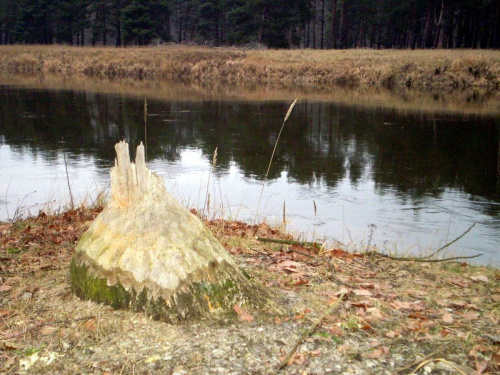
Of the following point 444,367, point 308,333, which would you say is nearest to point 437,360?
point 444,367

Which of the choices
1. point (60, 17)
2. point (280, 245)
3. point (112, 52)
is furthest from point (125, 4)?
point (280, 245)

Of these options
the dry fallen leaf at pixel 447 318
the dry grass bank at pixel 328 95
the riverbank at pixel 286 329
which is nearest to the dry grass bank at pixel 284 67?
the dry grass bank at pixel 328 95

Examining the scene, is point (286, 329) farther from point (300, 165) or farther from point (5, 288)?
point (300, 165)

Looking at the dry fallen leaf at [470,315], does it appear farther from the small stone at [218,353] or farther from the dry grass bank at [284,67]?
the dry grass bank at [284,67]

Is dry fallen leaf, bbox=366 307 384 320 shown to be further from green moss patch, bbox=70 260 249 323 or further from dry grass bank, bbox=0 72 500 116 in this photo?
dry grass bank, bbox=0 72 500 116

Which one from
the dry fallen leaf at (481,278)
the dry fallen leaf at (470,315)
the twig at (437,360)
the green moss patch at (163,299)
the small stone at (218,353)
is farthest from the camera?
the dry fallen leaf at (481,278)

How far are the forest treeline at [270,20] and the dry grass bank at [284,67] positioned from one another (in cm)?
1482

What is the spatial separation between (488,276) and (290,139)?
11355 mm

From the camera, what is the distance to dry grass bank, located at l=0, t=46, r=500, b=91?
108 feet

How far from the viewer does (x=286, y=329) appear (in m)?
3.68

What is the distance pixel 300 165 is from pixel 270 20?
53289mm

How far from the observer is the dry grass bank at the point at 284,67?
3297 cm

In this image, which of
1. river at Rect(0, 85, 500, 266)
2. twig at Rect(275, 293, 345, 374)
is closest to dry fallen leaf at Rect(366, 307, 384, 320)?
twig at Rect(275, 293, 345, 374)

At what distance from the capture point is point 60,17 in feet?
236
